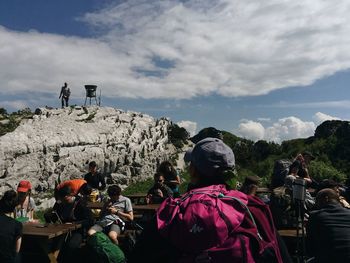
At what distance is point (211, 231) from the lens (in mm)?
1899

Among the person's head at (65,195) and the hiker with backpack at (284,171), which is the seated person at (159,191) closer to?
the person's head at (65,195)

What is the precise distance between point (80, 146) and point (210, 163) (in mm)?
19109

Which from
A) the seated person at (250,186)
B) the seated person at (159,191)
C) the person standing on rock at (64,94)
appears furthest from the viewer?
the person standing on rock at (64,94)

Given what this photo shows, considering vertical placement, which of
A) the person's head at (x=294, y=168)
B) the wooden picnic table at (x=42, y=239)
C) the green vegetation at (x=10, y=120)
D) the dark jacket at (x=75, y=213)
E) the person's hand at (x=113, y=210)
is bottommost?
the wooden picnic table at (x=42, y=239)

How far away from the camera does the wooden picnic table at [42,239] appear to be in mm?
6664

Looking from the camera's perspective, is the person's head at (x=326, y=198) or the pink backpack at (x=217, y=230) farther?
the person's head at (x=326, y=198)

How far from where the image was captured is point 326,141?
3139 cm

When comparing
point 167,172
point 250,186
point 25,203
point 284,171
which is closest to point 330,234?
point 250,186

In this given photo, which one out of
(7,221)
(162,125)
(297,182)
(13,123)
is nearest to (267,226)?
(297,182)

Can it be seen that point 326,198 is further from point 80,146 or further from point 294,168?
point 80,146

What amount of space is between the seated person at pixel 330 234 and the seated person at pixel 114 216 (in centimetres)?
364

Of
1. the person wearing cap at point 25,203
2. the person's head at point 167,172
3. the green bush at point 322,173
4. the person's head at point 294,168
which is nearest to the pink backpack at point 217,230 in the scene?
the person wearing cap at point 25,203

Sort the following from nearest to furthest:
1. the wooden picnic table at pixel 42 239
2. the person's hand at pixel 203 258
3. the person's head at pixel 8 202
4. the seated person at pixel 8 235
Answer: the person's hand at pixel 203 258 < the seated person at pixel 8 235 < the person's head at pixel 8 202 < the wooden picnic table at pixel 42 239

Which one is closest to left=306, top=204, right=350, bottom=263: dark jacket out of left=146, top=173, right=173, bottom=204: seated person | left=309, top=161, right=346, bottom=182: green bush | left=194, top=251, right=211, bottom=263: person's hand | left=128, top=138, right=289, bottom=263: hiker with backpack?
left=128, top=138, right=289, bottom=263: hiker with backpack
